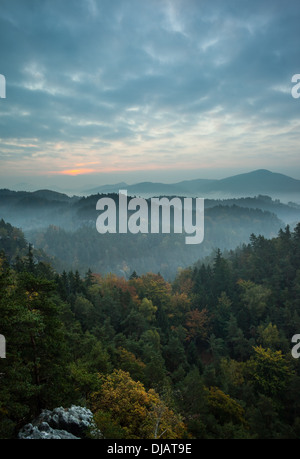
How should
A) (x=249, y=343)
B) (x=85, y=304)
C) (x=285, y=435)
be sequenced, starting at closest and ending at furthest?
(x=285, y=435) < (x=85, y=304) < (x=249, y=343)

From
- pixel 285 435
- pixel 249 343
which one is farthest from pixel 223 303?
pixel 285 435

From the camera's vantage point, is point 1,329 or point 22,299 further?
point 22,299

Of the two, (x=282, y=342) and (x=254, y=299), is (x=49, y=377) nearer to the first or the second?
(x=282, y=342)

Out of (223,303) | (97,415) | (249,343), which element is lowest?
(249,343)

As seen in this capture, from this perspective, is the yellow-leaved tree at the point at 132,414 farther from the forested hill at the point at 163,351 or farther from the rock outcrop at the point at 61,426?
the rock outcrop at the point at 61,426

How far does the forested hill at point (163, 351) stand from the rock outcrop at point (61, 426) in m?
0.71

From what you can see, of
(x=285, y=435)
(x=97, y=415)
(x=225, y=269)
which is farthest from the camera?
(x=225, y=269)

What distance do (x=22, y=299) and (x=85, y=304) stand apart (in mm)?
30880

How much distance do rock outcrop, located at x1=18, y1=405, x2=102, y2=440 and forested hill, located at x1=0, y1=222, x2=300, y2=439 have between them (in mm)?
707

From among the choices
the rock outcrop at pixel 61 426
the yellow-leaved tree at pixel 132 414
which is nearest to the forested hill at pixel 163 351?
the yellow-leaved tree at pixel 132 414

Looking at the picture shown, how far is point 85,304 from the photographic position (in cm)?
4359

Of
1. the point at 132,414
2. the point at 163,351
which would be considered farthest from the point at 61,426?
the point at 163,351

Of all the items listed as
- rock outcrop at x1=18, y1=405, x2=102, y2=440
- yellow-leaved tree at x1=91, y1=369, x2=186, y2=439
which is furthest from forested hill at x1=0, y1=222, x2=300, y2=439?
rock outcrop at x1=18, y1=405, x2=102, y2=440

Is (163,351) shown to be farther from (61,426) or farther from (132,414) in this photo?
(61,426)
